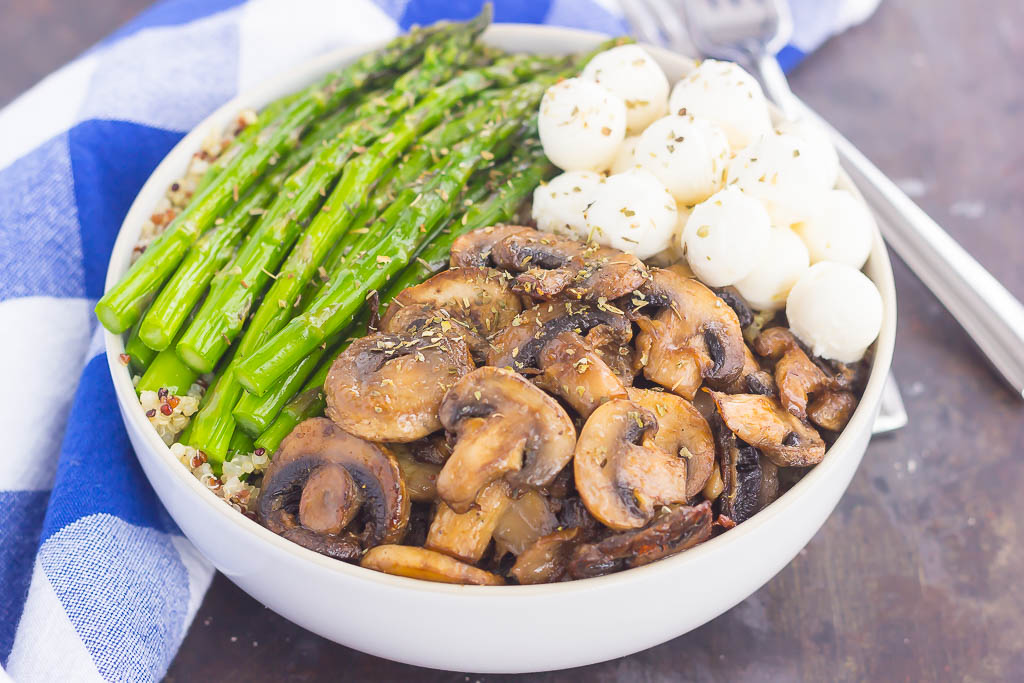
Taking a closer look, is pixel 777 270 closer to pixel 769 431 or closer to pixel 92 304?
pixel 769 431

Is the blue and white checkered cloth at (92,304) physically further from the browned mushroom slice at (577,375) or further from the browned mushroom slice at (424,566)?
the browned mushroom slice at (577,375)

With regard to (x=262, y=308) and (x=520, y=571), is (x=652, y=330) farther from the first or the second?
(x=262, y=308)

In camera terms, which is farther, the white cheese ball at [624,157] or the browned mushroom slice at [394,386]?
the white cheese ball at [624,157]

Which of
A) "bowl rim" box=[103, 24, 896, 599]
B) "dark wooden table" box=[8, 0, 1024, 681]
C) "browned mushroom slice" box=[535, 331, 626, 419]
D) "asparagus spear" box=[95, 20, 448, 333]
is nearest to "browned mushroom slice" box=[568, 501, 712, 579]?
"bowl rim" box=[103, 24, 896, 599]

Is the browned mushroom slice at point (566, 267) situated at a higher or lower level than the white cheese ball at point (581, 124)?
lower

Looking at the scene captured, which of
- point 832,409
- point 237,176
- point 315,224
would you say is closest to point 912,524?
point 832,409

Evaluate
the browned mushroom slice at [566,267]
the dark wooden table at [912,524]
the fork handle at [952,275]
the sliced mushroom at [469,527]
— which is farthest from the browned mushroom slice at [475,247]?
the fork handle at [952,275]

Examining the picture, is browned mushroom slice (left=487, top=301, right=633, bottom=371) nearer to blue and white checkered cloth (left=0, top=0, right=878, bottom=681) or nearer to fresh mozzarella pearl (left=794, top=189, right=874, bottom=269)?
fresh mozzarella pearl (left=794, top=189, right=874, bottom=269)

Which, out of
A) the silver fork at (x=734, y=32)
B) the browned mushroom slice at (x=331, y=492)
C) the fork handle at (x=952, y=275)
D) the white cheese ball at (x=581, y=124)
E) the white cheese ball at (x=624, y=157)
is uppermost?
the white cheese ball at (x=581, y=124)
